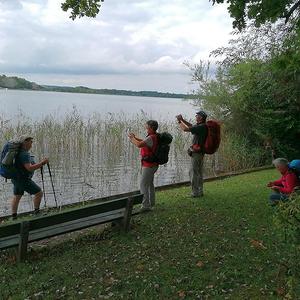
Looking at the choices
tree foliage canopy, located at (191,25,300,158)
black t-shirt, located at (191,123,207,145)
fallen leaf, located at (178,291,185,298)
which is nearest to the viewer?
fallen leaf, located at (178,291,185,298)

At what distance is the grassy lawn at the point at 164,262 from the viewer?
482 centimetres

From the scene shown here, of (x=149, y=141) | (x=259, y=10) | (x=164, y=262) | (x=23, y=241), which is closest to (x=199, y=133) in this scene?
(x=149, y=141)

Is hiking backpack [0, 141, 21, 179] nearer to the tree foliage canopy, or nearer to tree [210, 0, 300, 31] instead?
tree [210, 0, 300, 31]

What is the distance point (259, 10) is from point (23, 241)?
19.2 feet

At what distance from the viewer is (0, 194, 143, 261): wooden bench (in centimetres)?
556

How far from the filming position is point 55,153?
17.0 meters

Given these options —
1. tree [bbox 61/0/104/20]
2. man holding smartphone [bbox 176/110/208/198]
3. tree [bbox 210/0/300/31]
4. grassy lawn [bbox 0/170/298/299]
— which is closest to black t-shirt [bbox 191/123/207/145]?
man holding smartphone [bbox 176/110/208/198]

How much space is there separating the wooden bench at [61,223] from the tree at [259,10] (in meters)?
4.10

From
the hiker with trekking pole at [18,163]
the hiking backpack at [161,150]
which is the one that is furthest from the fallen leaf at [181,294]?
the hiker with trekking pole at [18,163]

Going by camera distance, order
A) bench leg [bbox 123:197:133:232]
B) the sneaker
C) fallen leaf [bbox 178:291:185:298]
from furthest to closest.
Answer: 1. the sneaker
2. bench leg [bbox 123:197:133:232]
3. fallen leaf [bbox 178:291:185:298]

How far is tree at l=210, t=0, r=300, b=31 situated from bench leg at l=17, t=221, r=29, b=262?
5595 millimetres

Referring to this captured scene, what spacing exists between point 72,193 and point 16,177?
18.3 feet

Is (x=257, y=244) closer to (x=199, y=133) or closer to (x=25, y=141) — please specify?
(x=199, y=133)

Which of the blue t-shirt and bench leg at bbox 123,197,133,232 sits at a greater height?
the blue t-shirt
